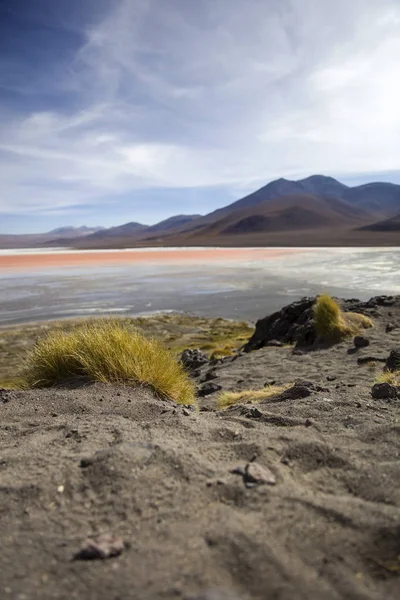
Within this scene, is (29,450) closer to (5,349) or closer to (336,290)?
(5,349)

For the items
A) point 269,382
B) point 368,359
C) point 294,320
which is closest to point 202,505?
point 269,382

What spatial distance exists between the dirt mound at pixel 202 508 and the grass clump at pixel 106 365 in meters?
1.43

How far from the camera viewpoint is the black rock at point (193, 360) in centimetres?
1127

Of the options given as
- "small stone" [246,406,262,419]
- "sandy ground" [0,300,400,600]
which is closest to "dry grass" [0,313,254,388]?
"small stone" [246,406,262,419]

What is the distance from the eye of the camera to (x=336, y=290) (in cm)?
2398

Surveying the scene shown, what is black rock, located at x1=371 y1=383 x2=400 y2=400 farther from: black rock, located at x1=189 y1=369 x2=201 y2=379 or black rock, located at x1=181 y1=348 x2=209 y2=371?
black rock, located at x1=181 y1=348 x2=209 y2=371

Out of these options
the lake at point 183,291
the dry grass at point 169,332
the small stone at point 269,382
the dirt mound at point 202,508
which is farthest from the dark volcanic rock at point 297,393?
the lake at point 183,291

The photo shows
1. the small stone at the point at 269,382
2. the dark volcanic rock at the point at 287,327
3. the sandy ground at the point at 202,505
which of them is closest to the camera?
the sandy ground at the point at 202,505

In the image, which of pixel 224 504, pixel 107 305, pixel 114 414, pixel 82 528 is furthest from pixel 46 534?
pixel 107 305

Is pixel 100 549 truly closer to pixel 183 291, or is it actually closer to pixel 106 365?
pixel 106 365

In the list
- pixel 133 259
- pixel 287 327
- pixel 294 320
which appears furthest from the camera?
pixel 133 259

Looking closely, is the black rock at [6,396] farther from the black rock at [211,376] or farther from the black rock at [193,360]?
the black rock at [193,360]

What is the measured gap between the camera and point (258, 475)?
103 inches

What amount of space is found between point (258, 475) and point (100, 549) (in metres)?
1.00
